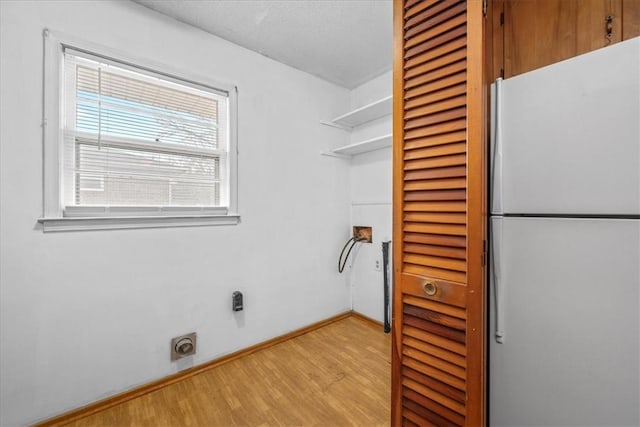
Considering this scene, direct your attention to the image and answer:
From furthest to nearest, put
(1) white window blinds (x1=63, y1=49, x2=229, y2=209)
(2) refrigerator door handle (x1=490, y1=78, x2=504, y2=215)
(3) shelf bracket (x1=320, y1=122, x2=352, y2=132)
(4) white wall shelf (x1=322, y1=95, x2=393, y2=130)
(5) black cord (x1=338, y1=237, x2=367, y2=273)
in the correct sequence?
1. (5) black cord (x1=338, y1=237, x2=367, y2=273)
2. (3) shelf bracket (x1=320, y1=122, x2=352, y2=132)
3. (4) white wall shelf (x1=322, y1=95, x2=393, y2=130)
4. (1) white window blinds (x1=63, y1=49, x2=229, y2=209)
5. (2) refrigerator door handle (x1=490, y1=78, x2=504, y2=215)

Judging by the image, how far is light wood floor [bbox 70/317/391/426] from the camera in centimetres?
143

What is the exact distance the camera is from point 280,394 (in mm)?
1608

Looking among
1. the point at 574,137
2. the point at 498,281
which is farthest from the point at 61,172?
the point at 574,137

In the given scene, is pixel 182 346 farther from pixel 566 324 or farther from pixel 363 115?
pixel 363 115

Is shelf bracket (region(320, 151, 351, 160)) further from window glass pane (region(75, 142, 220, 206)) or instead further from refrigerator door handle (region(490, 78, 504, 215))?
refrigerator door handle (region(490, 78, 504, 215))

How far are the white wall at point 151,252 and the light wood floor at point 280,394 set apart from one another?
18cm

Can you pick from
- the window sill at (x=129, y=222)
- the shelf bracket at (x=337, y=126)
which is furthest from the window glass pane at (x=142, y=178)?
the shelf bracket at (x=337, y=126)

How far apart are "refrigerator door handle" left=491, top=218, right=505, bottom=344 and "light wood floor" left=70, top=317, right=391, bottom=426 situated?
81 cm

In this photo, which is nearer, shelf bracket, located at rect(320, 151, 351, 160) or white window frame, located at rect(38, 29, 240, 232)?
white window frame, located at rect(38, 29, 240, 232)

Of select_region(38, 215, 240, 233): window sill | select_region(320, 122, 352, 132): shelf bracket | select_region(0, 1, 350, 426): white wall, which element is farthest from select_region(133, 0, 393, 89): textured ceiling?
select_region(38, 215, 240, 233): window sill

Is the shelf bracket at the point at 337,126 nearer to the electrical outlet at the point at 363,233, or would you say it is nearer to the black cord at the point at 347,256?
the electrical outlet at the point at 363,233

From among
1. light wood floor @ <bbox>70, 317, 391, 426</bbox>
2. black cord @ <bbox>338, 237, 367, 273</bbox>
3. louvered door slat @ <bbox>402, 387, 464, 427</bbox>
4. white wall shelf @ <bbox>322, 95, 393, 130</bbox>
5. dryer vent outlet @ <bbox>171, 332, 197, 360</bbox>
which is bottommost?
light wood floor @ <bbox>70, 317, 391, 426</bbox>

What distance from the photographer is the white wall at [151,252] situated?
1.33 meters

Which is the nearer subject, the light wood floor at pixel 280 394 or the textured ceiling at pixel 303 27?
the light wood floor at pixel 280 394
